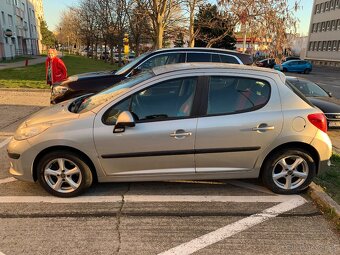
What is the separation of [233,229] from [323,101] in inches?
268

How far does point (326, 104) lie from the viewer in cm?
887

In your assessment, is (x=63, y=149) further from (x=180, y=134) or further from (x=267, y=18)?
(x=267, y=18)

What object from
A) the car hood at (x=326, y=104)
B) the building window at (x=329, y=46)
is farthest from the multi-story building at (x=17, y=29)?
the building window at (x=329, y=46)

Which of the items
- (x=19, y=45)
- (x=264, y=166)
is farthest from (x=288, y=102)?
(x=19, y=45)

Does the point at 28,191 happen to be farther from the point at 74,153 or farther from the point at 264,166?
the point at 264,166

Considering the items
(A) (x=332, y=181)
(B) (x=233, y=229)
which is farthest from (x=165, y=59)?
(B) (x=233, y=229)

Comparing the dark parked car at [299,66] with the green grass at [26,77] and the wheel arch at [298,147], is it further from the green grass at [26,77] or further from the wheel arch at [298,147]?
the wheel arch at [298,147]

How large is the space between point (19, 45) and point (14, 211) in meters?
52.3

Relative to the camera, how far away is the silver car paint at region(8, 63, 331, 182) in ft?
12.9

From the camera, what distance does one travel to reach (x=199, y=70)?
4.18 metres

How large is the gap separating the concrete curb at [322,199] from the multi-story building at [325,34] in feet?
171

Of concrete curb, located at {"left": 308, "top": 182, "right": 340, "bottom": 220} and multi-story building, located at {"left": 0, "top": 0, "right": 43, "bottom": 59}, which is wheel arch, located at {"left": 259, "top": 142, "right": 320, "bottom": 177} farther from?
multi-story building, located at {"left": 0, "top": 0, "right": 43, "bottom": 59}

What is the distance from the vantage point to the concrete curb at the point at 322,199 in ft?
12.6

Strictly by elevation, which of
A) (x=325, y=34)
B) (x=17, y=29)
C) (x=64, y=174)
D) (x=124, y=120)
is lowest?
(x=64, y=174)
